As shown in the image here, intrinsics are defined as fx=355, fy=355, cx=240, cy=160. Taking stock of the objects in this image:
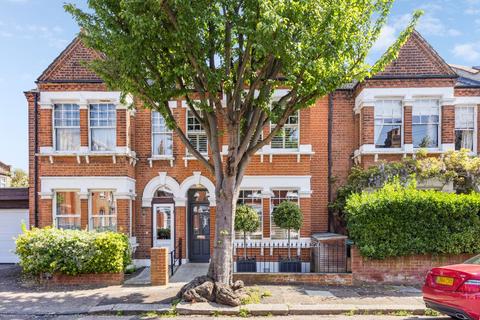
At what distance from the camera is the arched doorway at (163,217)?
1347cm

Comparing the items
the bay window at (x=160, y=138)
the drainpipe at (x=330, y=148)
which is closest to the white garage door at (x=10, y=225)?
the bay window at (x=160, y=138)

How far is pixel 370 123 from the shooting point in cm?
1270

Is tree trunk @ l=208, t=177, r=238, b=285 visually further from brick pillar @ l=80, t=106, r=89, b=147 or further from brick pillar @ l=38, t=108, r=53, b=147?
brick pillar @ l=38, t=108, r=53, b=147

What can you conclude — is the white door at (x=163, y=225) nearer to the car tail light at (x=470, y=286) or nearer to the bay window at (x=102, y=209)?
the bay window at (x=102, y=209)

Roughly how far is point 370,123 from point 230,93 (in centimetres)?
621

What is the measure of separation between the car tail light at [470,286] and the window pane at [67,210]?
11.8m

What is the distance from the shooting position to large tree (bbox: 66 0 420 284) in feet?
24.0

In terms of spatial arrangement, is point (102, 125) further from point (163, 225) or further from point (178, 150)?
point (163, 225)

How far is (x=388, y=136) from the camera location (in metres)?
13.0

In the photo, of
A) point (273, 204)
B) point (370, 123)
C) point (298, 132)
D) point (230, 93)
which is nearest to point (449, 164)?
point (370, 123)

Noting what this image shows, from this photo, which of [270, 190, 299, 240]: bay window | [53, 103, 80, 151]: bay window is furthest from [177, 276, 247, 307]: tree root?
[53, 103, 80, 151]: bay window

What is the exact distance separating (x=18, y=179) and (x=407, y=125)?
31.4 metres

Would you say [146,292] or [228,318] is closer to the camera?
[228,318]

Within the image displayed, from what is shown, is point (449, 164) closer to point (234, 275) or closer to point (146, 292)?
point (234, 275)
